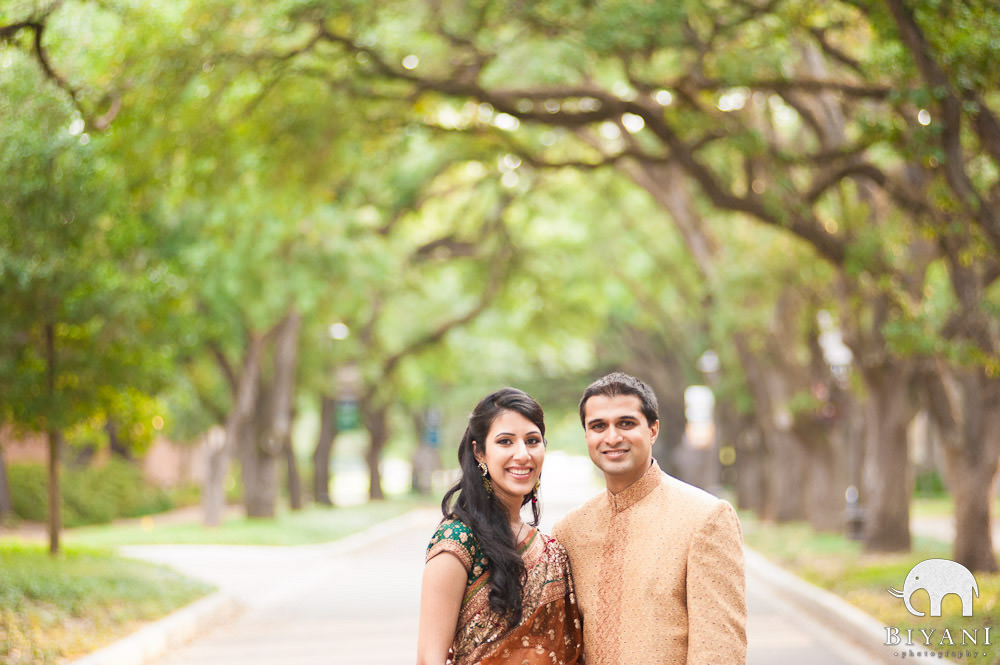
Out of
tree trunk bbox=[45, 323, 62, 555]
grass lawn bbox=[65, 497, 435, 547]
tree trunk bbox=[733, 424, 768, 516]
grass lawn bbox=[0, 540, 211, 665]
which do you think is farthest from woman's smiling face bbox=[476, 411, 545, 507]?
tree trunk bbox=[733, 424, 768, 516]

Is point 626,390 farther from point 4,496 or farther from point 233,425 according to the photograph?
point 4,496

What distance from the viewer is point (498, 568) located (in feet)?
11.6

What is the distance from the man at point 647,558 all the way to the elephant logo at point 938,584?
7.96 metres

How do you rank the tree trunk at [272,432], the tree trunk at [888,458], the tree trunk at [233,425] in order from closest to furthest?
the tree trunk at [888,458], the tree trunk at [233,425], the tree trunk at [272,432]

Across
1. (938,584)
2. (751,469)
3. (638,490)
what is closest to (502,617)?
(638,490)

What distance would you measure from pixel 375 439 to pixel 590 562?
41127 millimetres

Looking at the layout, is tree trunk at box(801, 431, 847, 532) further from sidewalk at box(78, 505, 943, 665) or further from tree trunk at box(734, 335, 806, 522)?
sidewalk at box(78, 505, 943, 665)

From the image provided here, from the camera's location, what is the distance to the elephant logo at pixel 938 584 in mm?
11070

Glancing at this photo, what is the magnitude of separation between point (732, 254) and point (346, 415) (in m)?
16.3

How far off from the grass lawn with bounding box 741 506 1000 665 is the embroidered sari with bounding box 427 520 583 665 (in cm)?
597

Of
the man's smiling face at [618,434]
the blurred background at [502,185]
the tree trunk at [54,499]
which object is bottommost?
the tree trunk at [54,499]

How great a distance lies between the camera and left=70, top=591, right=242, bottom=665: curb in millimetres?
9711

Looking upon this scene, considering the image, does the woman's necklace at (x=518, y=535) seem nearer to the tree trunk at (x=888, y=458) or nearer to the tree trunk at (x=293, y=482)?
the tree trunk at (x=888, y=458)

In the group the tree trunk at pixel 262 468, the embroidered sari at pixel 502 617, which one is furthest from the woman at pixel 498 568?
the tree trunk at pixel 262 468
